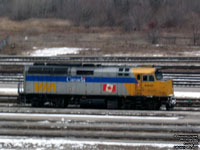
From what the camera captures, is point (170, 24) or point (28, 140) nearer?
point (28, 140)

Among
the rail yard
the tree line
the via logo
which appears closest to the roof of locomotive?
the rail yard

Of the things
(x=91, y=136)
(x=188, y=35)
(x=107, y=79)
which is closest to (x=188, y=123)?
(x=91, y=136)

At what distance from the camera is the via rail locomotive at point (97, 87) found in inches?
884

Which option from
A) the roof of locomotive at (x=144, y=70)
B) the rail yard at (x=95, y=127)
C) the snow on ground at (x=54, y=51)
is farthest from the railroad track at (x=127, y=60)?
the roof of locomotive at (x=144, y=70)

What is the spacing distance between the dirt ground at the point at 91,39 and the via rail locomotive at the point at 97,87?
744 inches

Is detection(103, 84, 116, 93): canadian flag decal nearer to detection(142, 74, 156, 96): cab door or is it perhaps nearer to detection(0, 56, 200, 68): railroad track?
detection(142, 74, 156, 96): cab door

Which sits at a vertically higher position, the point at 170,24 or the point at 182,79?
the point at 170,24

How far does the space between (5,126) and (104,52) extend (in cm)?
2710

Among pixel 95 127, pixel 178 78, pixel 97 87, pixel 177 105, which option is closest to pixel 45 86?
pixel 97 87

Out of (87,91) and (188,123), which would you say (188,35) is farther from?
(188,123)

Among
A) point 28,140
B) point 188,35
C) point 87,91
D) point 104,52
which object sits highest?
point 188,35

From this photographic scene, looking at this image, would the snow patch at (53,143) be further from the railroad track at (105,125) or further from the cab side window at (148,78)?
the cab side window at (148,78)

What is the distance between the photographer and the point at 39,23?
61.4 meters

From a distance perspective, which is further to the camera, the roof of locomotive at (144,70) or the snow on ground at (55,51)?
the snow on ground at (55,51)
